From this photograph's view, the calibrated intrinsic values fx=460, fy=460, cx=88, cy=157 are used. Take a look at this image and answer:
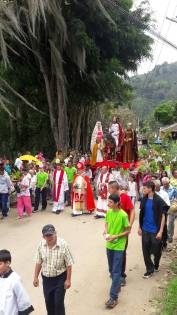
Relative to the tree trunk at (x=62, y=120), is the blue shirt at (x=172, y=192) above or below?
below

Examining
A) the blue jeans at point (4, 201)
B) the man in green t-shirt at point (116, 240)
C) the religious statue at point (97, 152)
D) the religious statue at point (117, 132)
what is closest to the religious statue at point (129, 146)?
the religious statue at point (117, 132)

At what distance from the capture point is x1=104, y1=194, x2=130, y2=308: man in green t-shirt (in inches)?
259

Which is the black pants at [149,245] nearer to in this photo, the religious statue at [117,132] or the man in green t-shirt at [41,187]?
the man in green t-shirt at [41,187]

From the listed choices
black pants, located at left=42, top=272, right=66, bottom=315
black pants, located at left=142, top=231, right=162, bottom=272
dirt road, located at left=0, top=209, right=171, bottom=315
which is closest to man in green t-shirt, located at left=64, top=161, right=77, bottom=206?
dirt road, located at left=0, top=209, right=171, bottom=315

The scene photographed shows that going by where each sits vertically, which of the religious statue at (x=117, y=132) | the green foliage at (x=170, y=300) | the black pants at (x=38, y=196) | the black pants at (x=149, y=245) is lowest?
the green foliage at (x=170, y=300)

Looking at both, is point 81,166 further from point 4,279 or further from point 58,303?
point 4,279

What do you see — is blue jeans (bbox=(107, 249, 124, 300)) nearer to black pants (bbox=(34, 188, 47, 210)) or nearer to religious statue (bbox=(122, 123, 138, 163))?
black pants (bbox=(34, 188, 47, 210))

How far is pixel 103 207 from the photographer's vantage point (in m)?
13.1

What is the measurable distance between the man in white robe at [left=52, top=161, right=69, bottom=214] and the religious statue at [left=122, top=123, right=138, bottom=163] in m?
3.43

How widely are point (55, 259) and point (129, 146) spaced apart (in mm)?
11806

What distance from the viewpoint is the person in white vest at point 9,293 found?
170 inches

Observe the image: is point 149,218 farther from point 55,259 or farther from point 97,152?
point 97,152

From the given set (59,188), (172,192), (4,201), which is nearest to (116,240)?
(172,192)

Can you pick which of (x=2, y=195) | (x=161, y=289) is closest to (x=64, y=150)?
(x=2, y=195)
